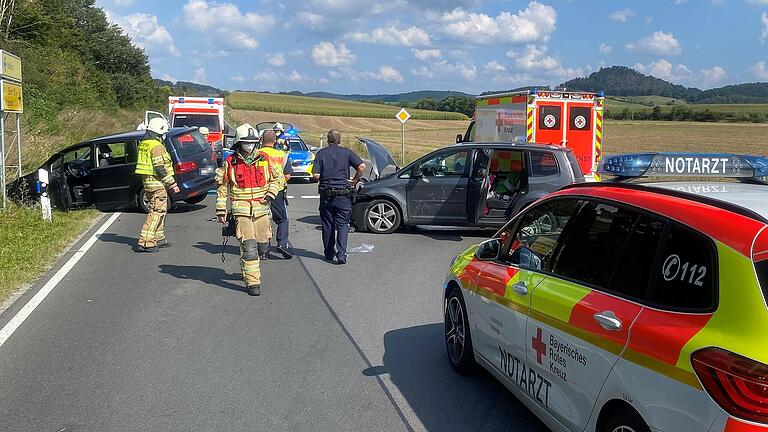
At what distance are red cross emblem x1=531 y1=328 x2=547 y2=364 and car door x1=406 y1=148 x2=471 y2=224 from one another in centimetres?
824

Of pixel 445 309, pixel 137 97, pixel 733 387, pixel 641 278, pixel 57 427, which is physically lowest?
pixel 57 427

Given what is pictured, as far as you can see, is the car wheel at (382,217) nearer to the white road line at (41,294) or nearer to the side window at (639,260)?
the white road line at (41,294)

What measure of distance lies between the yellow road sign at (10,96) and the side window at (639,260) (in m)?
13.7

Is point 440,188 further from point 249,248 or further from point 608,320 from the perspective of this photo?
point 608,320

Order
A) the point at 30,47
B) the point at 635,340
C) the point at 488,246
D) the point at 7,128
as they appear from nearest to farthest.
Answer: the point at 635,340 → the point at 488,246 → the point at 7,128 → the point at 30,47

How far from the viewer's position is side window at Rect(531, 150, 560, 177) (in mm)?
11898

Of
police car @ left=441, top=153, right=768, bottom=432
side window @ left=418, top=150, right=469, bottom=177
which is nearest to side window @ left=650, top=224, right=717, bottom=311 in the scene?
police car @ left=441, top=153, right=768, bottom=432

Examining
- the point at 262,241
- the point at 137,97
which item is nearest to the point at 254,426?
the point at 262,241

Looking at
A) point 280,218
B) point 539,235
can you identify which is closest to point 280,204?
point 280,218

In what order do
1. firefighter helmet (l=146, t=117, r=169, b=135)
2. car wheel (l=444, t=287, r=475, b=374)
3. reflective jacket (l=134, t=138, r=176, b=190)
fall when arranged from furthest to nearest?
firefighter helmet (l=146, t=117, r=169, b=135), reflective jacket (l=134, t=138, r=176, b=190), car wheel (l=444, t=287, r=475, b=374)

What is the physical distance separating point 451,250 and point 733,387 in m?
8.61

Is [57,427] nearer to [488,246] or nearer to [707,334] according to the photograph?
[488,246]

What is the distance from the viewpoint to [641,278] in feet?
10.8

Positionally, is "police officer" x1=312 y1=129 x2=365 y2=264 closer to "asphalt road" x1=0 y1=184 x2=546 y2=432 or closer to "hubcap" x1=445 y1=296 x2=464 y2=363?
"asphalt road" x1=0 y1=184 x2=546 y2=432
